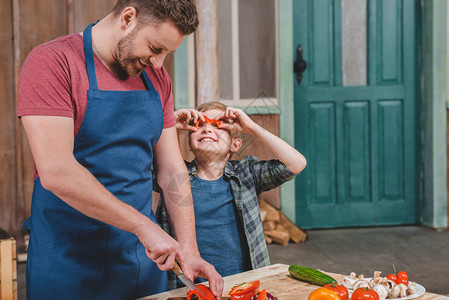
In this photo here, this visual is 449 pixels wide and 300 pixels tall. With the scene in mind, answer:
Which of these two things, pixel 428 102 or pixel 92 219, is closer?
pixel 92 219

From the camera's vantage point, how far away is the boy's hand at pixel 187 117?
239 centimetres

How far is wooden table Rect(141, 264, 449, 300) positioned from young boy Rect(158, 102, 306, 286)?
39 cm

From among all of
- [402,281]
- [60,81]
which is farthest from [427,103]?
[60,81]

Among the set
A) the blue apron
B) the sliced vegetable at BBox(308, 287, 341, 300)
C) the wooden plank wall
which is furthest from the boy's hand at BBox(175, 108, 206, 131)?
the wooden plank wall

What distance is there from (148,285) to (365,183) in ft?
12.8

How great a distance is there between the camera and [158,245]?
1.47 meters

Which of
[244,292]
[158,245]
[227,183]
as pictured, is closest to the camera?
[158,245]

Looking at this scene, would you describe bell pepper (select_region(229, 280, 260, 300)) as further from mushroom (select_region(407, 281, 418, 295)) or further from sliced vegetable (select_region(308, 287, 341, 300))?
mushroom (select_region(407, 281, 418, 295))

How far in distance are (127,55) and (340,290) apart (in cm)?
97

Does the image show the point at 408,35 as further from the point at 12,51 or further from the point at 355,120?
the point at 12,51

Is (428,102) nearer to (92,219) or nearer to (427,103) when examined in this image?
(427,103)

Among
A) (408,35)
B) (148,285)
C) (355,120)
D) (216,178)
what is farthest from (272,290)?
(408,35)

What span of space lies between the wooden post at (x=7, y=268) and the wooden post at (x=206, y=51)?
1.25 metres

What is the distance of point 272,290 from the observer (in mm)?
1747
